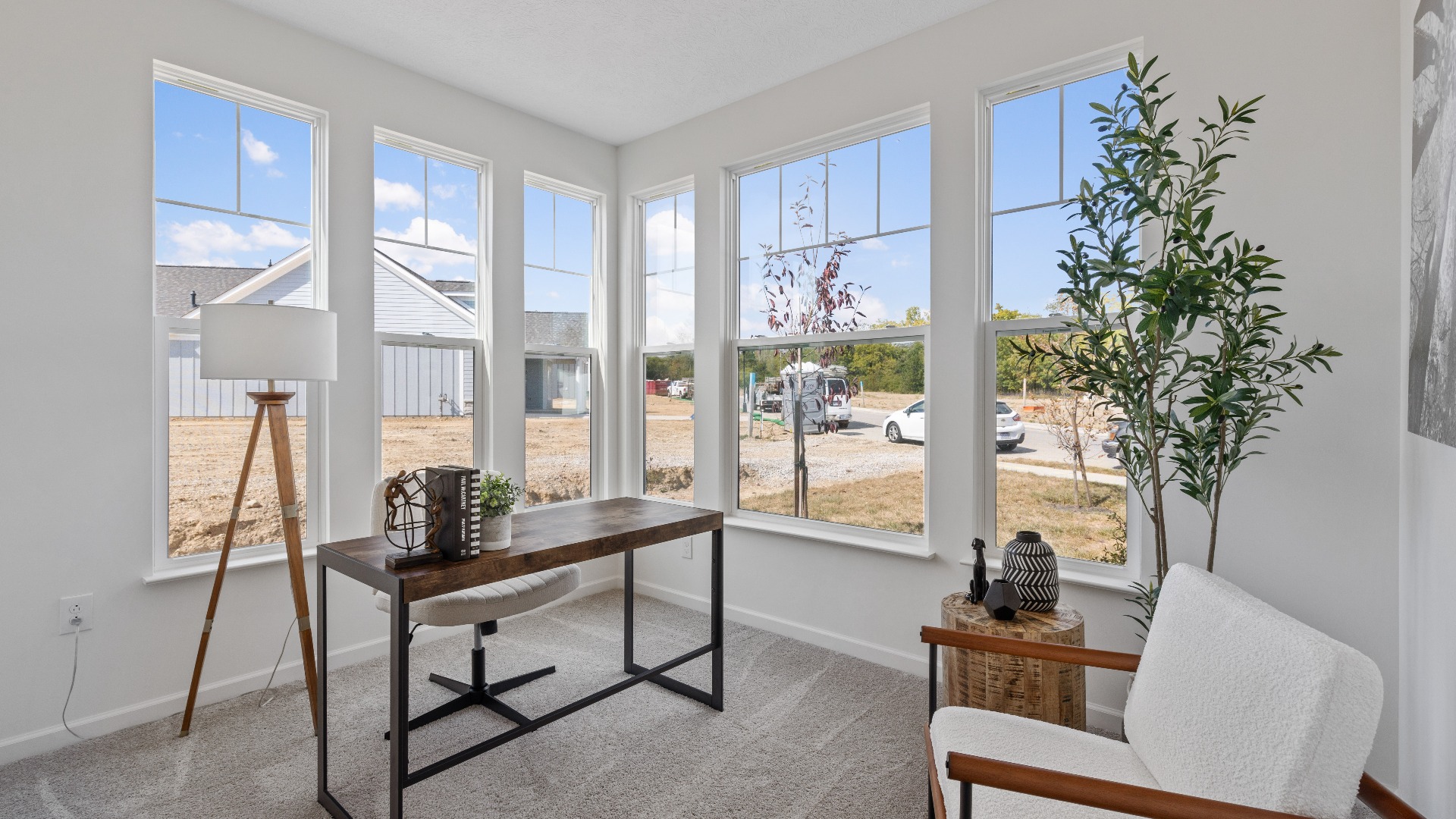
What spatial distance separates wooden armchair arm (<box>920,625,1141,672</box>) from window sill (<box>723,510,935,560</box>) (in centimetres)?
127

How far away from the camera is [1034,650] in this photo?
5.74ft

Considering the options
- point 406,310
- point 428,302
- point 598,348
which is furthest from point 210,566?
point 598,348

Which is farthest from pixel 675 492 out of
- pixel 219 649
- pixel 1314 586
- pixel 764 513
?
pixel 1314 586

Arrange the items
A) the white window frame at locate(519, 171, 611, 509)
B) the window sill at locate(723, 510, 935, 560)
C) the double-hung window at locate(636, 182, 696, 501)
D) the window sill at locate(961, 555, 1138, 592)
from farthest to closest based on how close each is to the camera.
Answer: the white window frame at locate(519, 171, 611, 509)
the double-hung window at locate(636, 182, 696, 501)
the window sill at locate(723, 510, 935, 560)
the window sill at locate(961, 555, 1138, 592)

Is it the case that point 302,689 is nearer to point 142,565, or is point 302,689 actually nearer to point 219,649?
point 219,649

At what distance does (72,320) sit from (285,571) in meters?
1.23

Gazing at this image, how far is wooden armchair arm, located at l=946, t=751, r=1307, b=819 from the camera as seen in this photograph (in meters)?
1.12

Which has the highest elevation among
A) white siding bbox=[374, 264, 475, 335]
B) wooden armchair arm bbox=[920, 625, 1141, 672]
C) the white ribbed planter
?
white siding bbox=[374, 264, 475, 335]

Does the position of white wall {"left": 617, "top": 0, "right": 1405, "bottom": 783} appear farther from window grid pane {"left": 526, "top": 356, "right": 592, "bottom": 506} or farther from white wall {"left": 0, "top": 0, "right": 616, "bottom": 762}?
white wall {"left": 0, "top": 0, "right": 616, "bottom": 762}

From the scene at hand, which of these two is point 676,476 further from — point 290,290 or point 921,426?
point 290,290

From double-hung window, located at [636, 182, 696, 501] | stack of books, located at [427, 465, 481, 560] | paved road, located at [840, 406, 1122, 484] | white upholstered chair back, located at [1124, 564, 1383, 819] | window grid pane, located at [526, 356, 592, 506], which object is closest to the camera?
white upholstered chair back, located at [1124, 564, 1383, 819]

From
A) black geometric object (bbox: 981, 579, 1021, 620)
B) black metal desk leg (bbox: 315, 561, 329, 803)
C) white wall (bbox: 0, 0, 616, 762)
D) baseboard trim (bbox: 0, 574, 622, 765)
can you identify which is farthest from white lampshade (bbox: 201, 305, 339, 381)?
black geometric object (bbox: 981, 579, 1021, 620)

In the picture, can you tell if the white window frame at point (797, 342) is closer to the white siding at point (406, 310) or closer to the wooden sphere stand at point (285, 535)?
the white siding at point (406, 310)

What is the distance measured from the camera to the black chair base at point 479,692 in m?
2.57
